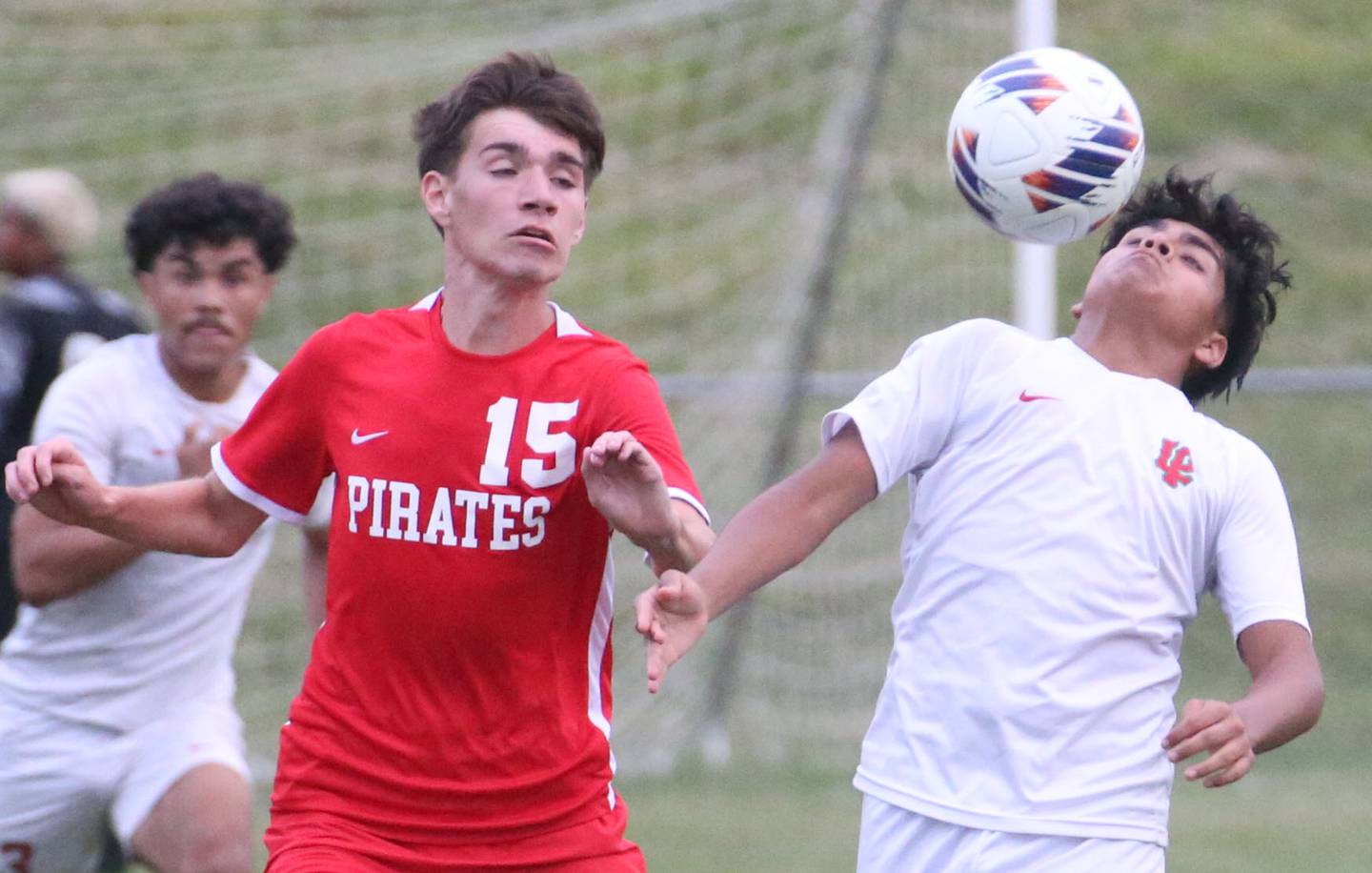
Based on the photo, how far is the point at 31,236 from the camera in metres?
6.49

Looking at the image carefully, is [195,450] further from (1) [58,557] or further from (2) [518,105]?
(2) [518,105]

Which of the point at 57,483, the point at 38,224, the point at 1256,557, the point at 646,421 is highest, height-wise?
the point at 38,224

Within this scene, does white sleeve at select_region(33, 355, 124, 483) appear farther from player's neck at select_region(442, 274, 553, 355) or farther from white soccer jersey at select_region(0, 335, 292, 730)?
player's neck at select_region(442, 274, 553, 355)

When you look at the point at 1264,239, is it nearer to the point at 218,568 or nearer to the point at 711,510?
the point at 218,568

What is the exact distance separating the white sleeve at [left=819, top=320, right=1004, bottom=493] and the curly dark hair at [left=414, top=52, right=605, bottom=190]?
76 centimetres

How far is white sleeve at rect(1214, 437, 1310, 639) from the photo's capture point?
3465 millimetres

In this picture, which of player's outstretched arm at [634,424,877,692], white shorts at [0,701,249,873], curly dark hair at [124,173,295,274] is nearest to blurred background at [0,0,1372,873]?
white shorts at [0,701,249,873]

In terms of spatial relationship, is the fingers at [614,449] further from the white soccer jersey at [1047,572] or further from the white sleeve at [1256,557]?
the white sleeve at [1256,557]

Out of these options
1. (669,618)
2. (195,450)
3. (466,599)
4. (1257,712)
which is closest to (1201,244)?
(1257,712)

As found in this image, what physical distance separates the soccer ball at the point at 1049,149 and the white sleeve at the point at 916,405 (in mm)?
388

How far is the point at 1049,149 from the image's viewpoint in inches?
150

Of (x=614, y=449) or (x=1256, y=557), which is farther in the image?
(x=1256, y=557)

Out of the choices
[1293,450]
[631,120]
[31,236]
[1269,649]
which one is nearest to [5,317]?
[31,236]

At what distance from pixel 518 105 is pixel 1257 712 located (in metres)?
1.75
